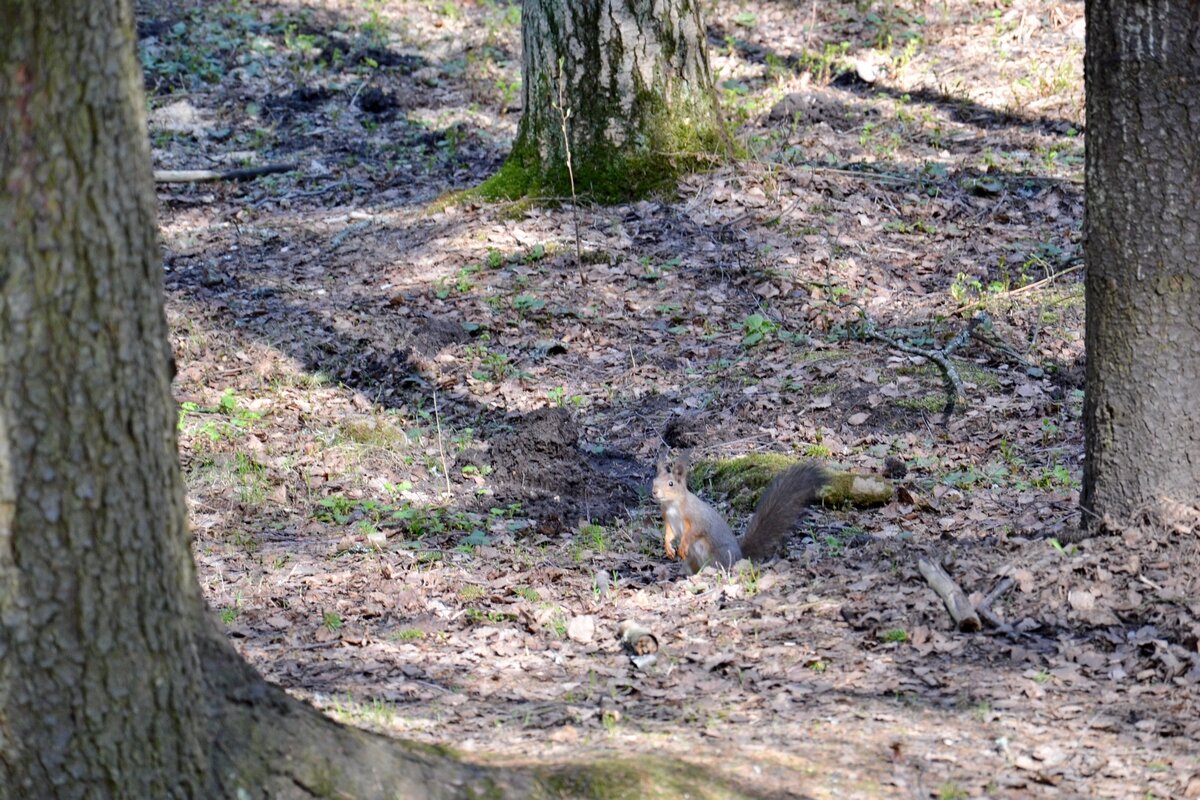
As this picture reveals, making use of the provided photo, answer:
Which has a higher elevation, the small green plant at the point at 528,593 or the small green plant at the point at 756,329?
the small green plant at the point at 756,329

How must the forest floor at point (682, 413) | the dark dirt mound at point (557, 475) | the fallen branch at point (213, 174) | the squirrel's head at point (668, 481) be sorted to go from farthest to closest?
the fallen branch at point (213, 174) < the dark dirt mound at point (557, 475) < the squirrel's head at point (668, 481) < the forest floor at point (682, 413)

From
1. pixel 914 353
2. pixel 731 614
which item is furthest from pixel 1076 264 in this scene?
pixel 731 614

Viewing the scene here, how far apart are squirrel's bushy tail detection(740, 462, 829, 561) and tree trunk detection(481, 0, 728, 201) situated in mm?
4800

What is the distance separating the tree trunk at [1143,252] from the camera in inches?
171

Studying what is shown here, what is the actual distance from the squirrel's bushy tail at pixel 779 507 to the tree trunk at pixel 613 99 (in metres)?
4.80

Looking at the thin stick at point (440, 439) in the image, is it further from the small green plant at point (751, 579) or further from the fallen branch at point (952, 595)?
the fallen branch at point (952, 595)

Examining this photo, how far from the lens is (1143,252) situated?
442 cm

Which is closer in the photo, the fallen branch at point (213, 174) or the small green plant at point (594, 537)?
the small green plant at point (594, 537)

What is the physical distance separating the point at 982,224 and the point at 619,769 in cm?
769

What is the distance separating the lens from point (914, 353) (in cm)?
771

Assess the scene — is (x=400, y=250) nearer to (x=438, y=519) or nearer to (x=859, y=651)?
(x=438, y=519)

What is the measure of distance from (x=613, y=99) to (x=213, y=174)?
450 cm

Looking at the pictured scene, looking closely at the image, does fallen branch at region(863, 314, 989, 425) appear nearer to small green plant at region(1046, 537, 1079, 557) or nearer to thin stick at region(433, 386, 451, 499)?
small green plant at region(1046, 537, 1079, 557)

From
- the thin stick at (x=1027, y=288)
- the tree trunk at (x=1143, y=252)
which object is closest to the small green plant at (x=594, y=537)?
the tree trunk at (x=1143, y=252)
